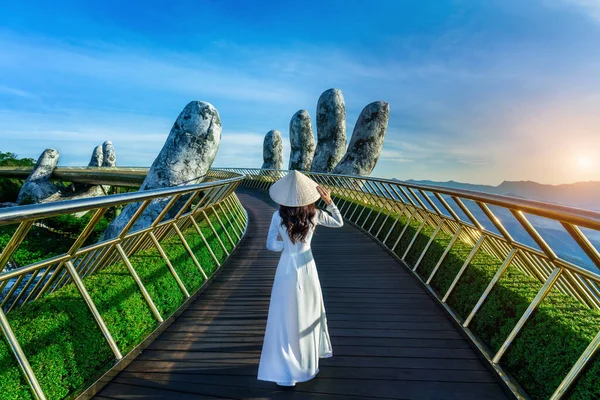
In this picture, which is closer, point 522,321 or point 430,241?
point 522,321

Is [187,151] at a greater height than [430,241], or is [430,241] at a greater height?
[430,241]

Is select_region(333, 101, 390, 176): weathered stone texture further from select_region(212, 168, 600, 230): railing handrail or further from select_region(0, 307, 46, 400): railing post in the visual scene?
select_region(0, 307, 46, 400): railing post

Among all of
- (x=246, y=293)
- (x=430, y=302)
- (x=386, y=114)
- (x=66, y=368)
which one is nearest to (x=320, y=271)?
(x=246, y=293)

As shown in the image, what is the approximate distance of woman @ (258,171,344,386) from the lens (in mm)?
3217

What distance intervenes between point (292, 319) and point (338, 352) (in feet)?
2.89

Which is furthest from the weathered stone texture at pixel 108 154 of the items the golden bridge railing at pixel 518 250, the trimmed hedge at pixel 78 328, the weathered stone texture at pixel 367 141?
the trimmed hedge at pixel 78 328

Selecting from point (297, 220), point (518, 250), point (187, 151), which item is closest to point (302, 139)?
point (187, 151)

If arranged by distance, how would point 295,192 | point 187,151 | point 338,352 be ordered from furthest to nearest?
1. point 187,151
2. point 338,352
3. point 295,192

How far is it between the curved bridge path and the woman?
20 centimetres

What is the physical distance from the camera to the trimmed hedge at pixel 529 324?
118 inches

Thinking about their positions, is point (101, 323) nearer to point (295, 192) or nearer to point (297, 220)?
point (297, 220)

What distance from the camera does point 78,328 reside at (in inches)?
134

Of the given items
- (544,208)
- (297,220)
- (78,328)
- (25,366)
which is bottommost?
(78,328)

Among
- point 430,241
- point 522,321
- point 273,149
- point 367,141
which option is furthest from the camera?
point 273,149
